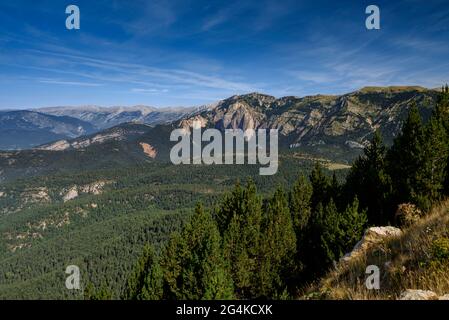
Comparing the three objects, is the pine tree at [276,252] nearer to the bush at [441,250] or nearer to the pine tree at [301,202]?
the pine tree at [301,202]

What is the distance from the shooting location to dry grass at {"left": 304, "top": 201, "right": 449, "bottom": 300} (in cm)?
1056

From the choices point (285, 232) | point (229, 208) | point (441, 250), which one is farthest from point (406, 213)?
point (229, 208)

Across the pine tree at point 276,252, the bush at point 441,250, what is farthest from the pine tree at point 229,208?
the bush at point 441,250

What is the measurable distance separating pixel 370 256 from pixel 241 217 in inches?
1415

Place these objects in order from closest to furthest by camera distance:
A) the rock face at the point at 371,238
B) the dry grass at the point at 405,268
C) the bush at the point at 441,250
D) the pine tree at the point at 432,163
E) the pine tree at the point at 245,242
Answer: the dry grass at the point at 405,268
the bush at the point at 441,250
the rock face at the point at 371,238
the pine tree at the point at 432,163
the pine tree at the point at 245,242

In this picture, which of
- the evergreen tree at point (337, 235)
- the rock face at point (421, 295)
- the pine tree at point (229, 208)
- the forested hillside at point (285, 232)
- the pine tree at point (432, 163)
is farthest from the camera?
the pine tree at point (229, 208)

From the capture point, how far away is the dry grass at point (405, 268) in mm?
10562

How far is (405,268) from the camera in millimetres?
13180

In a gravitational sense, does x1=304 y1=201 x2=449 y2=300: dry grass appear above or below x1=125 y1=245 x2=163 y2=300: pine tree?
above

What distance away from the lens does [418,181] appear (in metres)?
39.8

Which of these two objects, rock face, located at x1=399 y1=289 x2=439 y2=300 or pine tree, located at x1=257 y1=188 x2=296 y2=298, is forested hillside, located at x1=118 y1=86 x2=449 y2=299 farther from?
rock face, located at x1=399 y1=289 x2=439 y2=300

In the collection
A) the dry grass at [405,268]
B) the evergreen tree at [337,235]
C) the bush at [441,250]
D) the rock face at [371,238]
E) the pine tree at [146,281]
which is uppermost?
the bush at [441,250]

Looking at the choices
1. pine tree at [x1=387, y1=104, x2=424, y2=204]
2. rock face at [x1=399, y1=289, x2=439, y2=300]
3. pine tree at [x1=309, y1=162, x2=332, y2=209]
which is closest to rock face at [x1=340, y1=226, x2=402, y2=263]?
rock face at [x1=399, y1=289, x2=439, y2=300]
